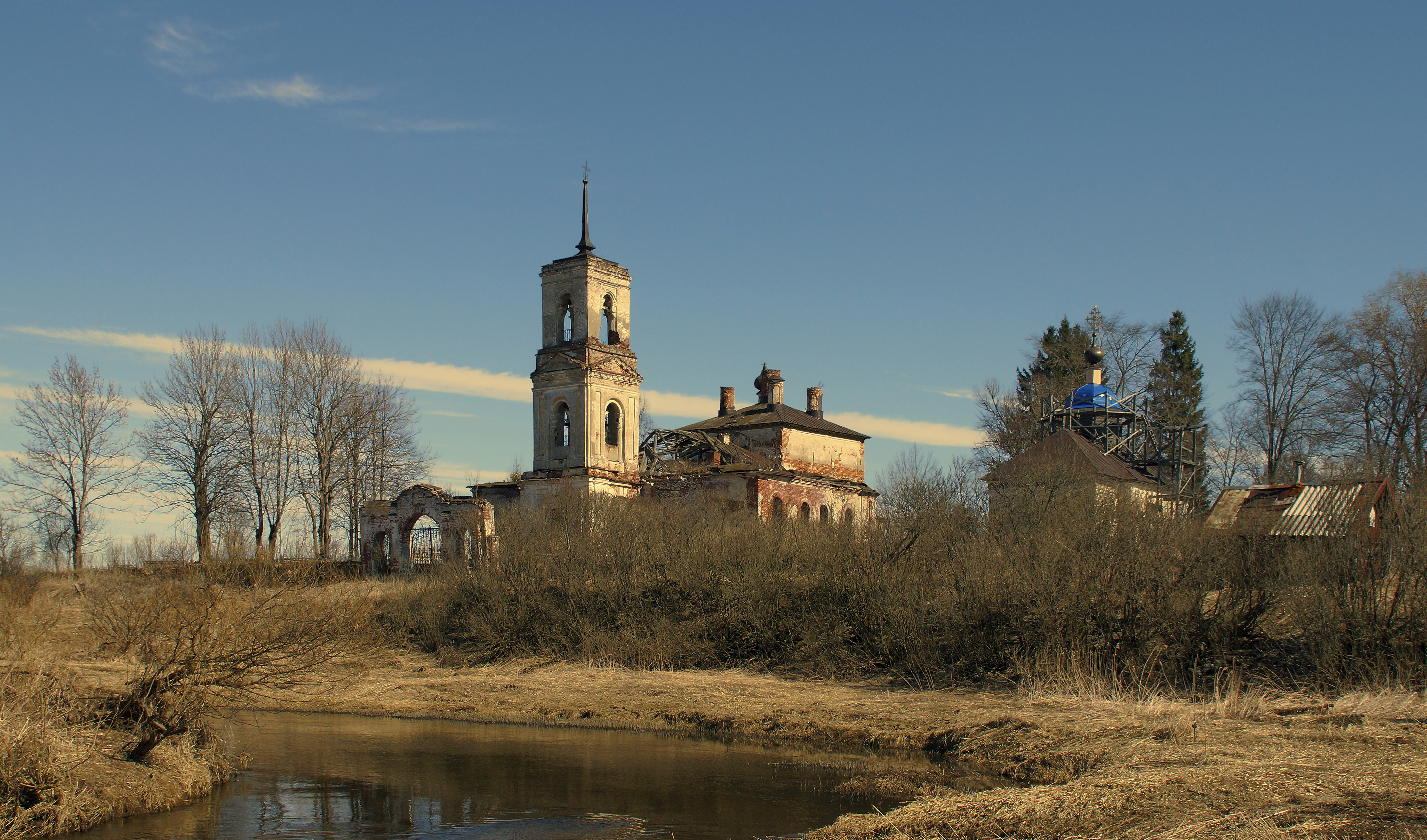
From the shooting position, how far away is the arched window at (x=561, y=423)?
39344 millimetres

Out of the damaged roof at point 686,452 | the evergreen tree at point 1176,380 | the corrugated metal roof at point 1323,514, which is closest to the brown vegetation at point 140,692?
the corrugated metal roof at point 1323,514

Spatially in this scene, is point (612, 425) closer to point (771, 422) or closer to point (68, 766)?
point (771, 422)

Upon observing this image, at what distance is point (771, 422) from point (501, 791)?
96.0 feet

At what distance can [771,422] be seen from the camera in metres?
43.2

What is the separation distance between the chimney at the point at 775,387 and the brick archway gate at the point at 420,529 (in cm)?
1283

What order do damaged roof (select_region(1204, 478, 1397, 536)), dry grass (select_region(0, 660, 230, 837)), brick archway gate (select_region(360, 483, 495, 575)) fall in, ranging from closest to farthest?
dry grass (select_region(0, 660, 230, 837)) → damaged roof (select_region(1204, 478, 1397, 536)) → brick archway gate (select_region(360, 483, 495, 575))

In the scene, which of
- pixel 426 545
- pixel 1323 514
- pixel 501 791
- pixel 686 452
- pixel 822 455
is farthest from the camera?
pixel 822 455

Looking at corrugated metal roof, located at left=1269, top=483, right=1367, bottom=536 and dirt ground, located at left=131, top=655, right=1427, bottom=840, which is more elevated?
corrugated metal roof, located at left=1269, top=483, right=1367, bottom=536

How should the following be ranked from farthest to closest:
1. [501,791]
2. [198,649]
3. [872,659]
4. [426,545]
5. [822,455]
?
[822,455], [426,545], [872,659], [501,791], [198,649]

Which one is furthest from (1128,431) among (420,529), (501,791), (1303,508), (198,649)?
(198,649)

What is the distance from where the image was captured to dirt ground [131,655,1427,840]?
10.8 meters

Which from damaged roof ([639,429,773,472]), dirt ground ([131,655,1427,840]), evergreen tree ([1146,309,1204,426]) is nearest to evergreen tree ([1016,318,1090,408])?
evergreen tree ([1146,309,1204,426])

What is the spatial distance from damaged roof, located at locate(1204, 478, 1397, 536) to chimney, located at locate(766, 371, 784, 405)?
19.0 metres

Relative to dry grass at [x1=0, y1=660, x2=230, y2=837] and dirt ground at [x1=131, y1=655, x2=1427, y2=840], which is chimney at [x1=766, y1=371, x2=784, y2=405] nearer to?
dirt ground at [x1=131, y1=655, x2=1427, y2=840]
